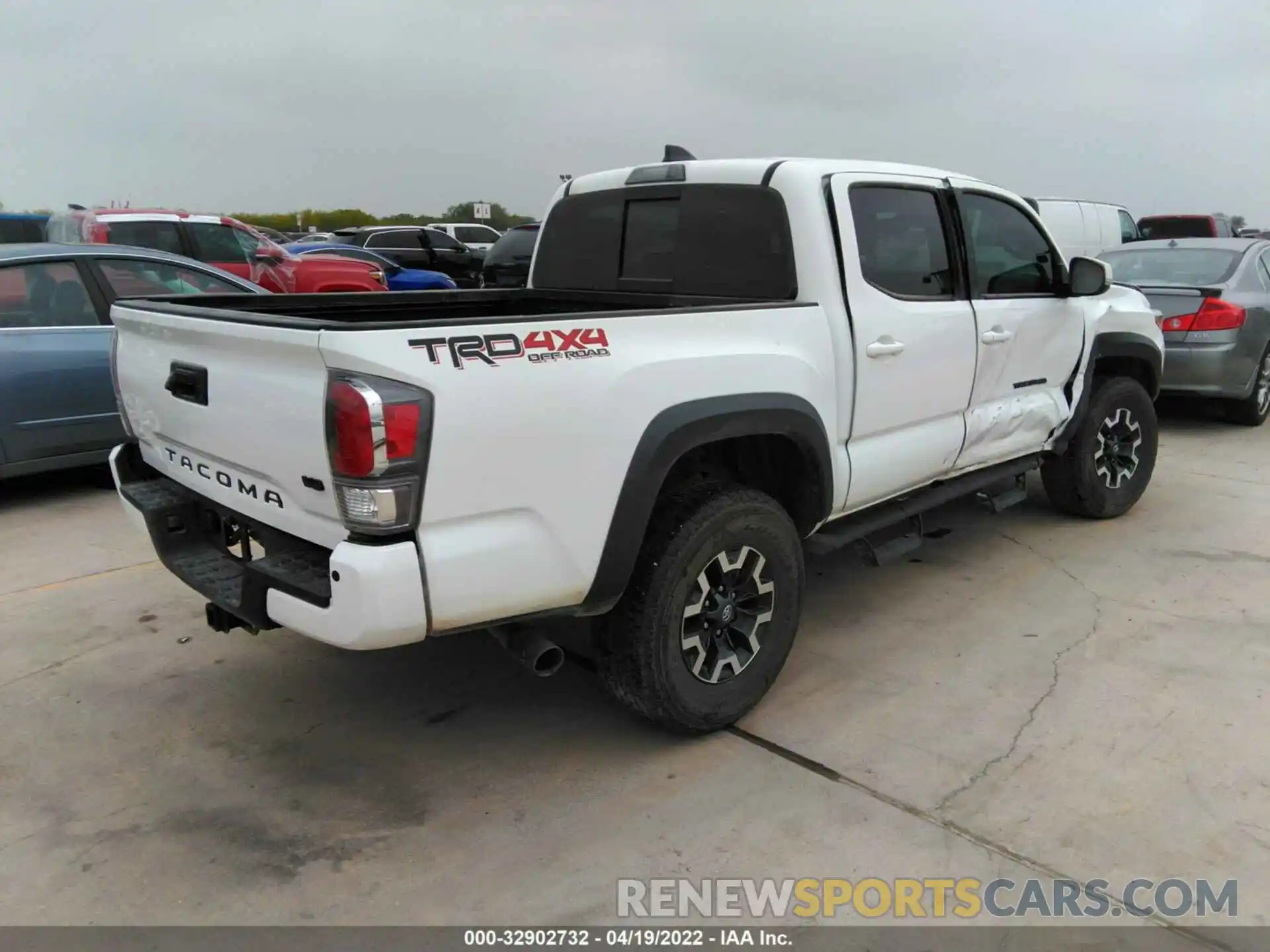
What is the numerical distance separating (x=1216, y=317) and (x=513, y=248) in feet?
33.0

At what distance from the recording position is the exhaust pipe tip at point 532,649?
2.79 metres

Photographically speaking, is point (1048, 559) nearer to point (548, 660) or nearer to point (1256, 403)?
point (548, 660)

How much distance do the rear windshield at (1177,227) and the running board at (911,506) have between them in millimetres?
15966

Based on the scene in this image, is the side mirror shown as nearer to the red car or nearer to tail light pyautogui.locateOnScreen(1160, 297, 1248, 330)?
tail light pyautogui.locateOnScreen(1160, 297, 1248, 330)

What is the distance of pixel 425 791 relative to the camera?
303cm

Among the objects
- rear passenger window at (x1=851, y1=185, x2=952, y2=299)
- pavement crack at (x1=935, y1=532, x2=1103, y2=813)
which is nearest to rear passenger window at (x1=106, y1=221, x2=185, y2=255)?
rear passenger window at (x1=851, y1=185, x2=952, y2=299)

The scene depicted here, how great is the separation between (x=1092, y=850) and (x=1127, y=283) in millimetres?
6806

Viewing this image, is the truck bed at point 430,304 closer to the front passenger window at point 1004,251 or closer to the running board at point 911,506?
the running board at point 911,506

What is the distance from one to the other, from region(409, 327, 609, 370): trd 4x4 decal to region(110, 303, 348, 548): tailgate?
313mm

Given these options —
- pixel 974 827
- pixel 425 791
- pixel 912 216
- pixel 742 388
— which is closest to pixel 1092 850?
pixel 974 827

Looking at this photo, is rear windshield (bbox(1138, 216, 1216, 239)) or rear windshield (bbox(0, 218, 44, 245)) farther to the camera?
rear windshield (bbox(1138, 216, 1216, 239))

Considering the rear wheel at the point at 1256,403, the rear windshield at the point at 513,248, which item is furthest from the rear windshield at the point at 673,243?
the rear windshield at the point at 513,248

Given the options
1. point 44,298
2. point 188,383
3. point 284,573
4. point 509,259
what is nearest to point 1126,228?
point 509,259

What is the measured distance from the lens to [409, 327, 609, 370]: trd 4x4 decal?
A: 2.41m
